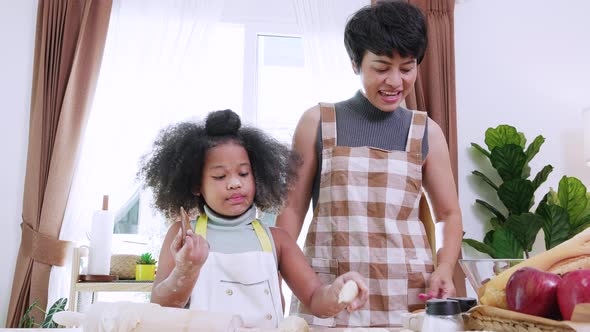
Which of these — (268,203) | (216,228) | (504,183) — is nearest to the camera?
(216,228)

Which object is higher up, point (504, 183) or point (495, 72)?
point (495, 72)

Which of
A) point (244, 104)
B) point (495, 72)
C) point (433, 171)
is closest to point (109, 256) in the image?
point (244, 104)

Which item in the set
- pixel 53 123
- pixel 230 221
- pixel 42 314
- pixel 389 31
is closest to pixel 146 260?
pixel 42 314

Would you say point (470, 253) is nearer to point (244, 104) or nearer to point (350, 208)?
point (244, 104)

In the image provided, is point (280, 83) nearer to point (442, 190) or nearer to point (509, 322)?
point (442, 190)


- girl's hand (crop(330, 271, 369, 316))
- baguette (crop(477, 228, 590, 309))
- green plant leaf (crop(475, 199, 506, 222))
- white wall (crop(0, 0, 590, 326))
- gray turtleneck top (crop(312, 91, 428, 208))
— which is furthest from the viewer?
white wall (crop(0, 0, 590, 326))

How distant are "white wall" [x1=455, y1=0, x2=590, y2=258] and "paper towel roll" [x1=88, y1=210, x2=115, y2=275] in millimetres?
1832

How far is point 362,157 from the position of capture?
4.47 feet

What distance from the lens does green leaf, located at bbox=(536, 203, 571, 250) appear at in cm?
286

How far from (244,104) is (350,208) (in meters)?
1.86

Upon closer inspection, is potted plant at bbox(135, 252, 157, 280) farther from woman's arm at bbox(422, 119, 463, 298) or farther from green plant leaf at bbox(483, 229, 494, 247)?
green plant leaf at bbox(483, 229, 494, 247)

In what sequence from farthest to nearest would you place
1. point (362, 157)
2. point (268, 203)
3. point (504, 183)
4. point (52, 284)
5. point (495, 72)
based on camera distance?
point (495, 72) → point (504, 183) → point (52, 284) → point (362, 157) → point (268, 203)

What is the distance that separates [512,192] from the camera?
2.95m

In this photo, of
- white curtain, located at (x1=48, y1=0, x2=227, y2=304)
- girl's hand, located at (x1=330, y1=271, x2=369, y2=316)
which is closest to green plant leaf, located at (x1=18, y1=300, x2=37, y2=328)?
white curtain, located at (x1=48, y1=0, x2=227, y2=304)
